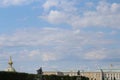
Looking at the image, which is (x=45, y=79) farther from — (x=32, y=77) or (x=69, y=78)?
(x=69, y=78)

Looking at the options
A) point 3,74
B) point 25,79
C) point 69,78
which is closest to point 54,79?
point 69,78

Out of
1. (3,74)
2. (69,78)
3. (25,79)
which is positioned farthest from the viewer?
(69,78)


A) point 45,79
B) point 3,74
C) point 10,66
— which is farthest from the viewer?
point 10,66

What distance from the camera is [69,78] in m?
135

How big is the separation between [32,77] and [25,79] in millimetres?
5323

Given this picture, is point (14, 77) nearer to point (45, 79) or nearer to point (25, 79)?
point (25, 79)

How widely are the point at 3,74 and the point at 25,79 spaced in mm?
11144

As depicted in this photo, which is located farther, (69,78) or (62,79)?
(69,78)

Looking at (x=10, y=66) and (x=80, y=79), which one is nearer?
(x=10, y=66)

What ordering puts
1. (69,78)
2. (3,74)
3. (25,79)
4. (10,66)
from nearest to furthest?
(3,74) → (25,79) → (10,66) → (69,78)

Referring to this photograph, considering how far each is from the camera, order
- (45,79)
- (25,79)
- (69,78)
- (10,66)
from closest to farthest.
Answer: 1. (25,79)
2. (45,79)
3. (10,66)
4. (69,78)

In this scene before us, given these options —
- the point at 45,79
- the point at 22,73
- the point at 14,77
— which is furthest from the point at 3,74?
the point at 45,79

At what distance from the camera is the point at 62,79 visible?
126 metres

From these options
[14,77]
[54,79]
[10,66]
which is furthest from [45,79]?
[14,77]
